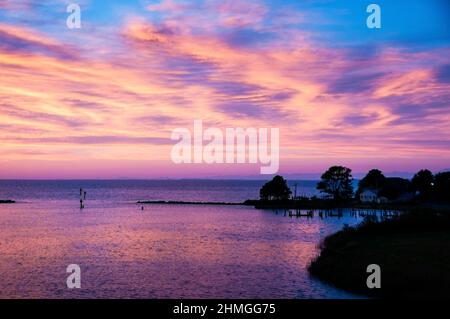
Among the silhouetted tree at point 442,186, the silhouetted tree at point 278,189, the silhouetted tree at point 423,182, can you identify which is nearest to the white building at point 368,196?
the silhouetted tree at point 423,182

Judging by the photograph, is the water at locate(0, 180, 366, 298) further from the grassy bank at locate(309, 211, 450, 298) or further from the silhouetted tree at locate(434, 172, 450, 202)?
the silhouetted tree at locate(434, 172, 450, 202)

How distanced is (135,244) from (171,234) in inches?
517

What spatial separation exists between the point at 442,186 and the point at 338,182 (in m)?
52.8

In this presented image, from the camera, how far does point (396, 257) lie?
32781 millimetres

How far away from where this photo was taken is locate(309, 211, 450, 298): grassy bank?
27062 millimetres

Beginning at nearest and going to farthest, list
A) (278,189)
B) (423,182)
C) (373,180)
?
1. (423,182)
2. (373,180)
3. (278,189)

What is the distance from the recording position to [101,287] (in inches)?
1426

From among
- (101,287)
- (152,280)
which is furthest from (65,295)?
(152,280)

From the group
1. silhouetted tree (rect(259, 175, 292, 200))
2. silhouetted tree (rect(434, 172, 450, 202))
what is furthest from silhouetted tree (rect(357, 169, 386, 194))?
silhouetted tree (rect(434, 172, 450, 202))

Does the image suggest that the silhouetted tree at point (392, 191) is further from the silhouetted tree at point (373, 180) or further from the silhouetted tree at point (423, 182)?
the silhouetted tree at point (423, 182)

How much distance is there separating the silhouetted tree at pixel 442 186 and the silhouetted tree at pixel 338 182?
44.4 meters

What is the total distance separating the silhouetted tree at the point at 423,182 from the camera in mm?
131500

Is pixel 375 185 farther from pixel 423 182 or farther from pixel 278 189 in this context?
pixel 278 189

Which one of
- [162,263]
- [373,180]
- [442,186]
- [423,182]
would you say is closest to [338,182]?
[373,180]
